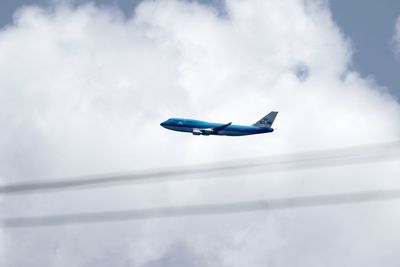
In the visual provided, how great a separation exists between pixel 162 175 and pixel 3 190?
664 cm

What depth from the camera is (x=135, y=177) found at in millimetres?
28672

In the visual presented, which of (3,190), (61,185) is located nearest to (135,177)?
(61,185)

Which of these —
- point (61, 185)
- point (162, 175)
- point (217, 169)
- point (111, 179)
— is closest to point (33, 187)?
point (61, 185)

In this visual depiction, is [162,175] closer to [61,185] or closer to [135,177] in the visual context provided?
[135,177]

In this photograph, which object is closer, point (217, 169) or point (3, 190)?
point (3, 190)

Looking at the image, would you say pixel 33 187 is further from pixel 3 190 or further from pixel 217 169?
pixel 217 169

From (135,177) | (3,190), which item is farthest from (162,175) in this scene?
(3,190)

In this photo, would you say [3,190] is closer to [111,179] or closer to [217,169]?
[111,179]

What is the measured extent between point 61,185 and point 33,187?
117 centimetres

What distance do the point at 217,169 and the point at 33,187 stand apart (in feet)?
25.9

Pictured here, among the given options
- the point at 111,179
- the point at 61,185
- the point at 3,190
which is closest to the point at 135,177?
the point at 111,179

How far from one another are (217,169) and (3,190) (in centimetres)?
913

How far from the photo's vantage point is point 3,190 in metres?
27.6

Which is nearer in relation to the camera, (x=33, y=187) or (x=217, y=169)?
(x=33, y=187)
